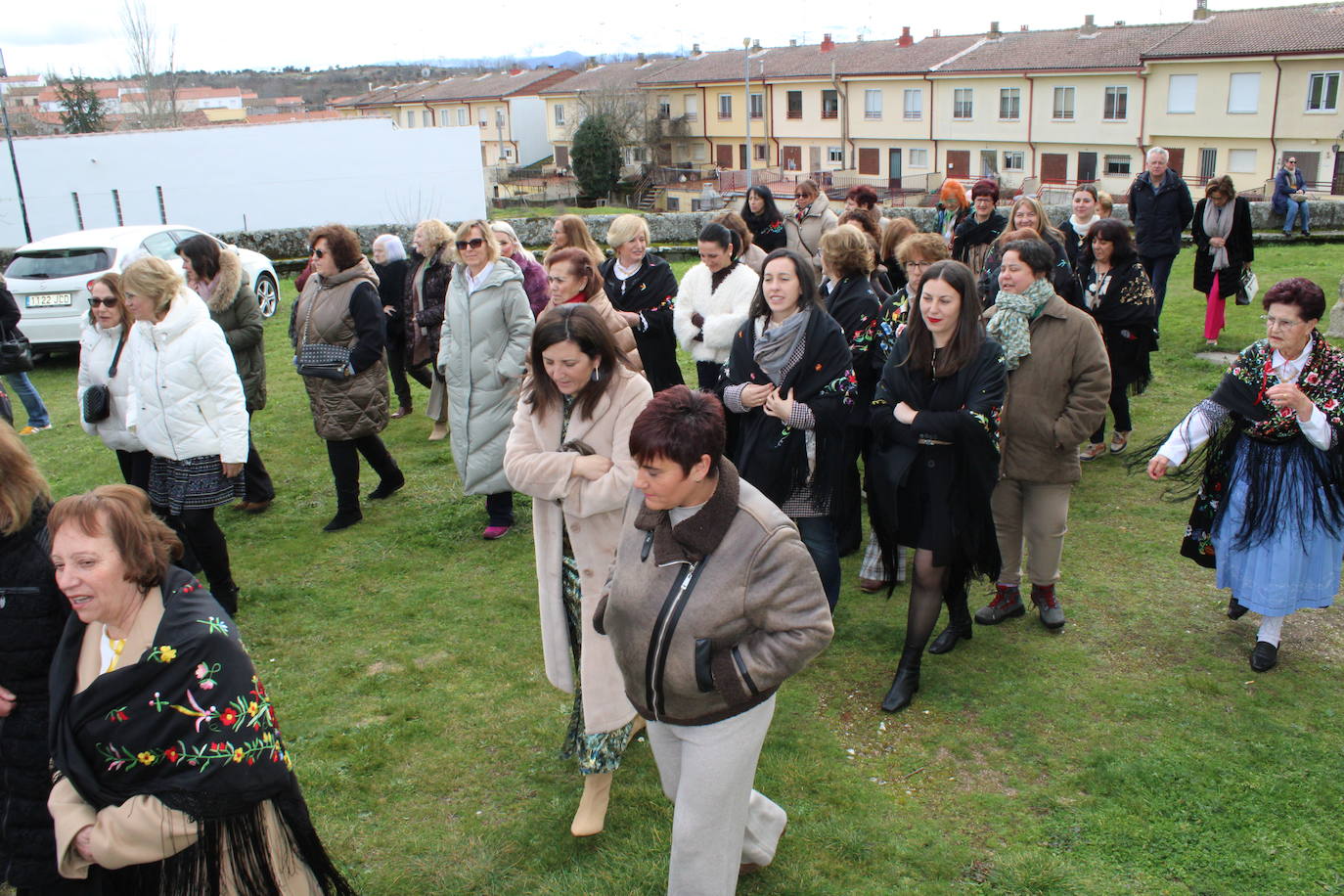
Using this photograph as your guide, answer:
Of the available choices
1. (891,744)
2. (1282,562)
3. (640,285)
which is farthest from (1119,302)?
(891,744)

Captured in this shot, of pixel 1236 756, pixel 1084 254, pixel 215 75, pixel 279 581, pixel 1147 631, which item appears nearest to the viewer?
→ pixel 1236 756

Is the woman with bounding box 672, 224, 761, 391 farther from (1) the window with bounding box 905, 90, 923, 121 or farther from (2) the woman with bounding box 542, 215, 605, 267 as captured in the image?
(1) the window with bounding box 905, 90, 923, 121

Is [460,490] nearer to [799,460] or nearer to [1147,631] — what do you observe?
[799,460]

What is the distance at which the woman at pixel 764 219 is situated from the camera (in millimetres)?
8680

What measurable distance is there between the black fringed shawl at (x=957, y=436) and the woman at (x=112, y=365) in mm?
3835

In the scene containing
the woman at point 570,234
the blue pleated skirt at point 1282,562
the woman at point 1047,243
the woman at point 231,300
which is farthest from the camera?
the woman at point 570,234

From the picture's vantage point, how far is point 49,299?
12070mm

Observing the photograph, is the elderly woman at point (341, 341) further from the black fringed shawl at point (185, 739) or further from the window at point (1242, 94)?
the window at point (1242, 94)

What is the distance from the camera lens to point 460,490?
7.64 m

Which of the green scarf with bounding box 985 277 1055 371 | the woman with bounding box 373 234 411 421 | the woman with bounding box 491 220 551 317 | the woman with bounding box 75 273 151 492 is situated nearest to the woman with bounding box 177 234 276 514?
the woman with bounding box 75 273 151 492

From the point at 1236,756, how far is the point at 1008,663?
105 centimetres

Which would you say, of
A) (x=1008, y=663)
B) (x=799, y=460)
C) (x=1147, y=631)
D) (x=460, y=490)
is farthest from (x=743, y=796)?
(x=460, y=490)

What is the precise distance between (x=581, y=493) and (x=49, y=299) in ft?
36.6

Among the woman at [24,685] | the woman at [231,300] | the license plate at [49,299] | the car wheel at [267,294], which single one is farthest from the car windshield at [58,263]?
the woman at [24,685]
